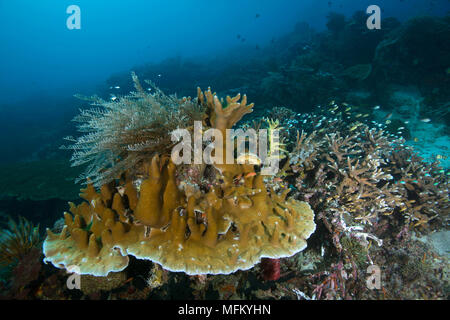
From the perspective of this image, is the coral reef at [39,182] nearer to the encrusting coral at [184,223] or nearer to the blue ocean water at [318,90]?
the blue ocean water at [318,90]

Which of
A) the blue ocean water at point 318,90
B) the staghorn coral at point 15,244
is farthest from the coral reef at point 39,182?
the staghorn coral at point 15,244

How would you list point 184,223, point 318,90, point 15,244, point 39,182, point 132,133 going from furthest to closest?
point 318,90, point 39,182, point 15,244, point 132,133, point 184,223

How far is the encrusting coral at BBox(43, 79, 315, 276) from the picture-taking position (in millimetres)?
2203

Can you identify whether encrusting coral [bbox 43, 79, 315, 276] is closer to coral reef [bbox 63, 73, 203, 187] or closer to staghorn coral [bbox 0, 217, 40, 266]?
coral reef [bbox 63, 73, 203, 187]

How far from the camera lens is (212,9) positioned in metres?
114

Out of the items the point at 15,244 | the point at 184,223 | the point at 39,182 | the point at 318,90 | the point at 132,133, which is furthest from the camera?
the point at 318,90

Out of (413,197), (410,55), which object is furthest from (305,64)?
(413,197)

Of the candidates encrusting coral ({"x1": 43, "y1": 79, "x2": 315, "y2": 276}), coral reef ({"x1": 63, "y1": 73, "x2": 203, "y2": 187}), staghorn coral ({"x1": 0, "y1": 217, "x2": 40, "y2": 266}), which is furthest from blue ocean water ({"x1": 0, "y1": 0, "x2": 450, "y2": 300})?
staghorn coral ({"x1": 0, "y1": 217, "x2": 40, "y2": 266})

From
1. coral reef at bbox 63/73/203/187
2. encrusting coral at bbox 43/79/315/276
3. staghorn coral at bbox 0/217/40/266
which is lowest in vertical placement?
staghorn coral at bbox 0/217/40/266

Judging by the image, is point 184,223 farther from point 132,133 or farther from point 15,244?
point 15,244

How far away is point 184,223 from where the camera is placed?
2.26 metres

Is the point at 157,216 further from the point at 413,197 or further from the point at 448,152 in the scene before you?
the point at 448,152

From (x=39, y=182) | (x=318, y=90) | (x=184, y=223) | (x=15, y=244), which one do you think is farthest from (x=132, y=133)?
(x=318, y=90)
